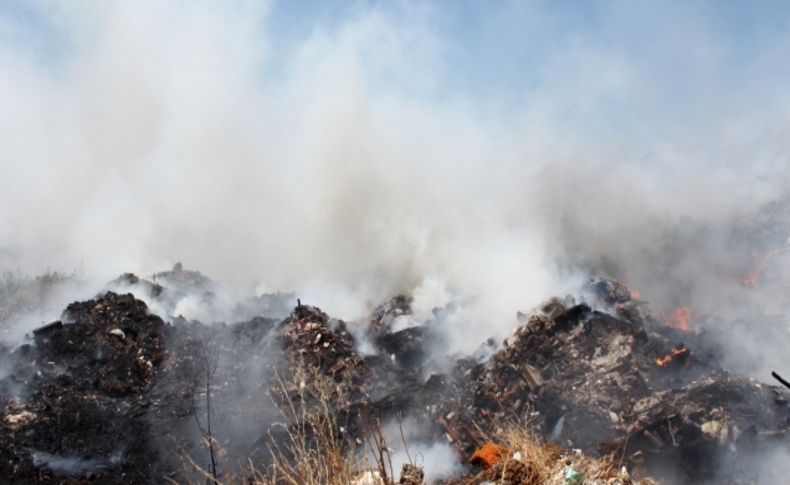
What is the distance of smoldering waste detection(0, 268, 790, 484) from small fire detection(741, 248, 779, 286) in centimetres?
804

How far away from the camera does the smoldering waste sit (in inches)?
402

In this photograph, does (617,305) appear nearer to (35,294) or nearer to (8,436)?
(8,436)

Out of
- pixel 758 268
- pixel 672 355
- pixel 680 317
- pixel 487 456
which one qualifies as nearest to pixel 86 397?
pixel 487 456

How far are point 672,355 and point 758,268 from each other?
1226 centimetres

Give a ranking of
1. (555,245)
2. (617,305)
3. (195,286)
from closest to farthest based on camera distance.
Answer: (617,305)
(195,286)
(555,245)

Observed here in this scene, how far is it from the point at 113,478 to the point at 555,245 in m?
21.4

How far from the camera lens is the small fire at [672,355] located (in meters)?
13.5

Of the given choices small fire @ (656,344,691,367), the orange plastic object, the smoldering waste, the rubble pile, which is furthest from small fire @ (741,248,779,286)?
the rubble pile

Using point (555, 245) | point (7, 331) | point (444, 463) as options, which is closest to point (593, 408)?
point (444, 463)

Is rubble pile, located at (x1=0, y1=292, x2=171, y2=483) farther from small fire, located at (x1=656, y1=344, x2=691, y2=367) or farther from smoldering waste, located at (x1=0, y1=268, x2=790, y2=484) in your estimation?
small fire, located at (x1=656, y1=344, x2=691, y2=367)

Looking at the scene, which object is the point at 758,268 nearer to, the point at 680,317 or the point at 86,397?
the point at 680,317

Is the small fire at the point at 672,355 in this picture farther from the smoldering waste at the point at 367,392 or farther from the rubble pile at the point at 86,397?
the rubble pile at the point at 86,397

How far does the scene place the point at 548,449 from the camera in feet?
15.3

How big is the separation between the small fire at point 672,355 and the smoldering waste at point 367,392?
0.04 m
